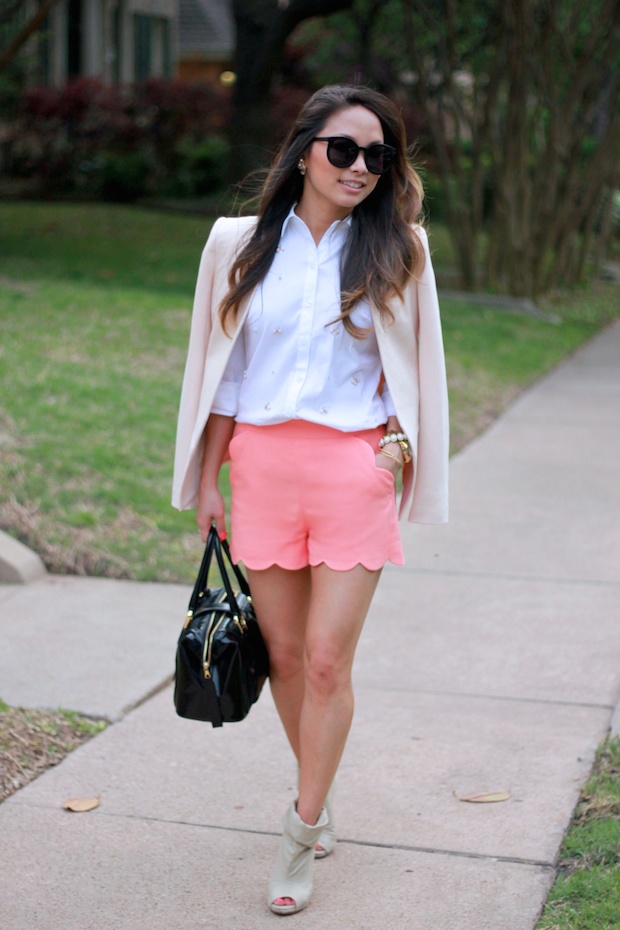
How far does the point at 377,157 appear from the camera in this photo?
294 centimetres

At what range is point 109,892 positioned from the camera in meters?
3.06

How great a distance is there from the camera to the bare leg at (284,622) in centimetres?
300

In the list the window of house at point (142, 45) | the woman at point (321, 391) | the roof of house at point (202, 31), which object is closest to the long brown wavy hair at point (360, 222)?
the woman at point (321, 391)

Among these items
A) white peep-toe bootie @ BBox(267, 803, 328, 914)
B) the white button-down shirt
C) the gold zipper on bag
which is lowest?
white peep-toe bootie @ BBox(267, 803, 328, 914)

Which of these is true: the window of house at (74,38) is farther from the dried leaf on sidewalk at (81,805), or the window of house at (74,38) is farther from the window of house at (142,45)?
the dried leaf on sidewalk at (81,805)

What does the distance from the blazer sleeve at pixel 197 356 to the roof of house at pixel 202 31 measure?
2784 centimetres

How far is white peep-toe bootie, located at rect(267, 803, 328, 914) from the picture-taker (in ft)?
9.70

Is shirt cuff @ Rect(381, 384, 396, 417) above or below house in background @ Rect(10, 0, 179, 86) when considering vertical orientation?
above

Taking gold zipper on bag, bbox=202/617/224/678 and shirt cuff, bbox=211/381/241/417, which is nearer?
gold zipper on bag, bbox=202/617/224/678

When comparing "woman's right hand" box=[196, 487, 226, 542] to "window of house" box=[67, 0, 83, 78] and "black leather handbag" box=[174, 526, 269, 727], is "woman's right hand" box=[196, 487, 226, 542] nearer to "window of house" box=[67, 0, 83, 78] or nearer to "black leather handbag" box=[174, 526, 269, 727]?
"black leather handbag" box=[174, 526, 269, 727]

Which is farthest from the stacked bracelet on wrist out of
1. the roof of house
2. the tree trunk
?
the roof of house

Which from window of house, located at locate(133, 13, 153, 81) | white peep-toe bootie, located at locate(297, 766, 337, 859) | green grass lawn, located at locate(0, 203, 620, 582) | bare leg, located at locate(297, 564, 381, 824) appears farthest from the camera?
window of house, located at locate(133, 13, 153, 81)

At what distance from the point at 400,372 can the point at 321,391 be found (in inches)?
8.5

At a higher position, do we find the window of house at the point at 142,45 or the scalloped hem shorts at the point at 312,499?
the scalloped hem shorts at the point at 312,499
